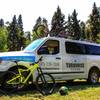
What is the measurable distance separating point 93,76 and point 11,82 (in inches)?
226

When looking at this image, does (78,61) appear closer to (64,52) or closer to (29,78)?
(64,52)

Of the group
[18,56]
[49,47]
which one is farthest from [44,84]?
[49,47]

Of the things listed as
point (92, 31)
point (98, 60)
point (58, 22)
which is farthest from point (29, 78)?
point (58, 22)

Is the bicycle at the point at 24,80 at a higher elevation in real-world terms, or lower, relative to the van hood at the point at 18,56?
lower

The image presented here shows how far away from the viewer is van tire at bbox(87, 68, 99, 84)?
54.3 feet

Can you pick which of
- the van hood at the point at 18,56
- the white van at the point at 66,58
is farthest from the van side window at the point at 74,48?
the van hood at the point at 18,56

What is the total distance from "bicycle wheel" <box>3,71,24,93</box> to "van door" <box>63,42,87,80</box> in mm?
3133

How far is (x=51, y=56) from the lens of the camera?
46.9 ft

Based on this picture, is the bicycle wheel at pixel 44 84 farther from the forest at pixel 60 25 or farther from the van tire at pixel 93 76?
the forest at pixel 60 25

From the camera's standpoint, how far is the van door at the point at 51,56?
1395cm

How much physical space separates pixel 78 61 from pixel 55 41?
1.63 metres

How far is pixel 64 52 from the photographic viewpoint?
15023mm

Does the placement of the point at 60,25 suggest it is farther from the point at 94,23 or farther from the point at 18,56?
the point at 18,56

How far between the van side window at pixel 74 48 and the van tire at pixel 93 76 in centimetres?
116
